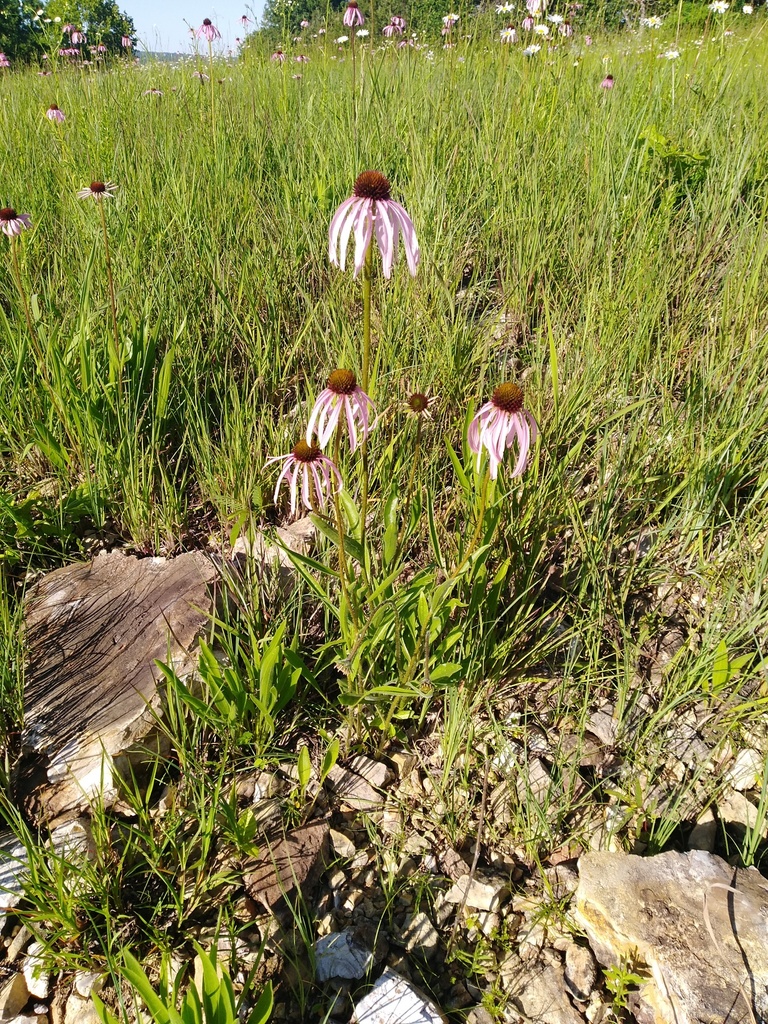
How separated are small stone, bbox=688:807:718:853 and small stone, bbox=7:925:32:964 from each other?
3.99 ft

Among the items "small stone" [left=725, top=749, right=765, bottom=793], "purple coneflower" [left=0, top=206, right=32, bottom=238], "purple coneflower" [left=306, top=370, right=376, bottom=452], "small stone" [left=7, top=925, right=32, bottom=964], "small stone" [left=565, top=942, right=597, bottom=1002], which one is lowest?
"small stone" [left=565, top=942, right=597, bottom=1002]

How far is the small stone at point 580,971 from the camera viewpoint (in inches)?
43.2

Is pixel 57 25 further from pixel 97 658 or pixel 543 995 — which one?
pixel 543 995

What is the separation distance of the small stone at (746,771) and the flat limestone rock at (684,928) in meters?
0.23

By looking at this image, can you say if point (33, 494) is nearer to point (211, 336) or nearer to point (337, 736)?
point (211, 336)

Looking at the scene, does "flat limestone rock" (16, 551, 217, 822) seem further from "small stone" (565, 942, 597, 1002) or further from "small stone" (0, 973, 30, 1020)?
"small stone" (565, 942, 597, 1002)

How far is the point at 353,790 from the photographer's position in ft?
4.59

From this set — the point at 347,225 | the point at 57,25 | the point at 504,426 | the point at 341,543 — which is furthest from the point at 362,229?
the point at 57,25

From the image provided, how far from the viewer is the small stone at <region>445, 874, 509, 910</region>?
1.21 m

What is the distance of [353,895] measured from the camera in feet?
4.08

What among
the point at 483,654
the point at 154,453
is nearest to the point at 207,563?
the point at 154,453

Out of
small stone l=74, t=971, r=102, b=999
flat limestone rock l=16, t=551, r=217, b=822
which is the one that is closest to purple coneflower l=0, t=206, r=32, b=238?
A: flat limestone rock l=16, t=551, r=217, b=822

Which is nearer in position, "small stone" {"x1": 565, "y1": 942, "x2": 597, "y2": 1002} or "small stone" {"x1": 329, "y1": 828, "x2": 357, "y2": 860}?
"small stone" {"x1": 565, "y1": 942, "x2": 597, "y2": 1002}

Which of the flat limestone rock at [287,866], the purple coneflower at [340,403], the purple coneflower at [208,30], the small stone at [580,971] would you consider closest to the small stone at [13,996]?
the flat limestone rock at [287,866]
